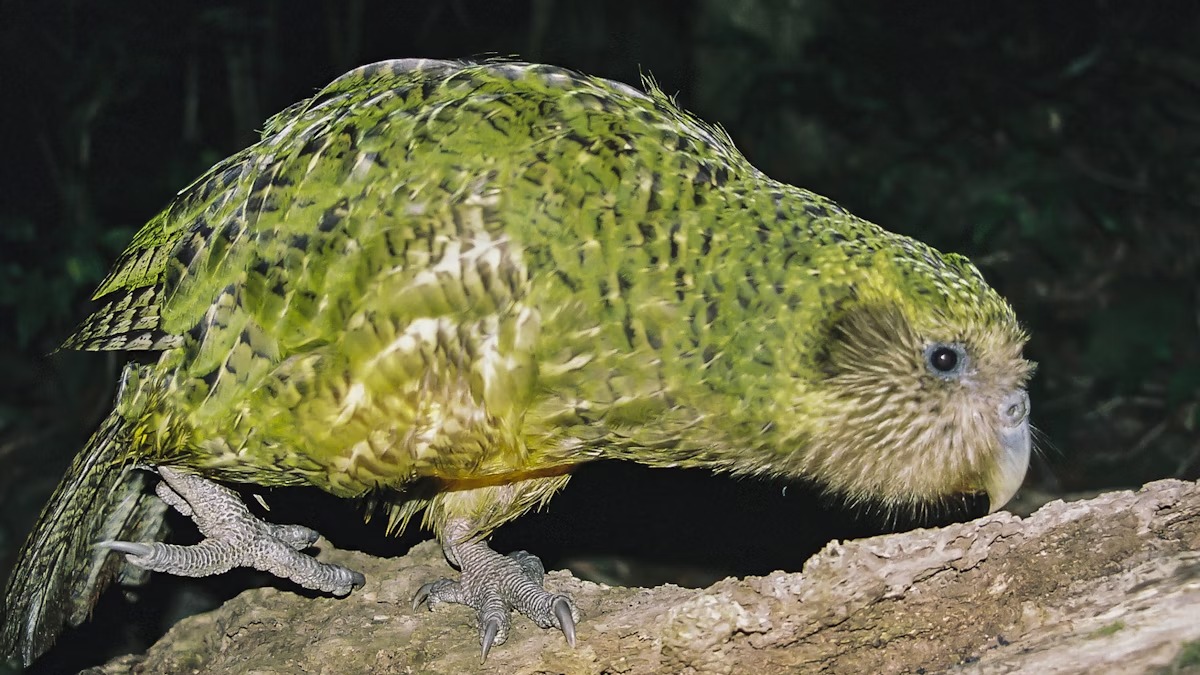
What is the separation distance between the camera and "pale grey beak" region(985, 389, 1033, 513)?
135 inches

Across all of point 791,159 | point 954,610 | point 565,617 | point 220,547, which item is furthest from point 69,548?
point 791,159

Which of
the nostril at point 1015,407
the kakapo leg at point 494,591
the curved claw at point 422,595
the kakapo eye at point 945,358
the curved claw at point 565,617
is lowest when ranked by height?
the curved claw at point 422,595

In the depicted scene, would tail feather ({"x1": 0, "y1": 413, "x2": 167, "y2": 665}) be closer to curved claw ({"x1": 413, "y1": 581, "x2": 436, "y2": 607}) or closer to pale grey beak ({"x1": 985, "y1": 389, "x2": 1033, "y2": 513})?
curved claw ({"x1": 413, "y1": 581, "x2": 436, "y2": 607})

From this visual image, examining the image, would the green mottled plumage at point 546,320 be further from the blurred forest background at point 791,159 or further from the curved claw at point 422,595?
the blurred forest background at point 791,159

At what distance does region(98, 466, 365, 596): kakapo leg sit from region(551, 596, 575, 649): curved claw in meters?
0.89

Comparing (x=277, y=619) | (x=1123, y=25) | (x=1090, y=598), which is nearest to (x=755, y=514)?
(x=277, y=619)

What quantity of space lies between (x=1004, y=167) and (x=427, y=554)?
460 cm

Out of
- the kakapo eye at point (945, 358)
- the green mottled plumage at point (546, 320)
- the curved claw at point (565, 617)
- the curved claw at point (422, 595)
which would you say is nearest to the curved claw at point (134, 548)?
the green mottled plumage at point (546, 320)

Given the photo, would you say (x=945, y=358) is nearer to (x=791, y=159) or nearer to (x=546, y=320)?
(x=546, y=320)

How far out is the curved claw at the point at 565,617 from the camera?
11.2 ft

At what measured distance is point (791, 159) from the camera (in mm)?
7531

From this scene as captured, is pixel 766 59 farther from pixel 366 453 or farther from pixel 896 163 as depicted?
pixel 366 453

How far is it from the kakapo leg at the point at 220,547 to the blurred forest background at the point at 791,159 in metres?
0.83

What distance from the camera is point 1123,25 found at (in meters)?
7.61
